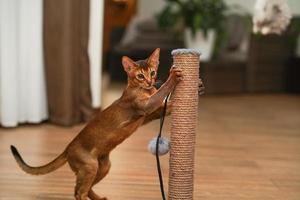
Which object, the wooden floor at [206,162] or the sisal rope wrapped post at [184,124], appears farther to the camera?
the wooden floor at [206,162]

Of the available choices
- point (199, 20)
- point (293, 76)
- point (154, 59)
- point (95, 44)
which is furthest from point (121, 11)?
point (154, 59)

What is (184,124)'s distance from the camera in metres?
1.53

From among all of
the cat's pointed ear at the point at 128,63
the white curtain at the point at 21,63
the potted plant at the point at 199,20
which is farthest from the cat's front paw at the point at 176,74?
the potted plant at the point at 199,20

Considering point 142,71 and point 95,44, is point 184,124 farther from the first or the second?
point 95,44

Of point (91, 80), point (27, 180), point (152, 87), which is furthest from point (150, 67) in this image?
point (91, 80)

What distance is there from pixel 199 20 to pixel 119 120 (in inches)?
137

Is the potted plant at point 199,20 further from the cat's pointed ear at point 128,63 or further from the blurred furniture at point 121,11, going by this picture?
the cat's pointed ear at point 128,63

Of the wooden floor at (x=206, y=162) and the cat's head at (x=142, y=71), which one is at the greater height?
the cat's head at (x=142, y=71)

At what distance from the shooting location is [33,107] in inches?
123

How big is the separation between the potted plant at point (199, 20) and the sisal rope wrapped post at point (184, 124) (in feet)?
11.3

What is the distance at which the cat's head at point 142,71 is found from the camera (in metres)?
1.50

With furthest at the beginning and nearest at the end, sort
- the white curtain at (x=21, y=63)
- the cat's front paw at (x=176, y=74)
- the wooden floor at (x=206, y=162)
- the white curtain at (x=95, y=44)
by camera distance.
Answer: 1. the white curtain at (x=95, y=44)
2. the white curtain at (x=21, y=63)
3. the wooden floor at (x=206, y=162)
4. the cat's front paw at (x=176, y=74)

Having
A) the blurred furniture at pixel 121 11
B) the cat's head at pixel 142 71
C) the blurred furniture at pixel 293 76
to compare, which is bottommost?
the blurred furniture at pixel 293 76

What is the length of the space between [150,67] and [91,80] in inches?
76.4
